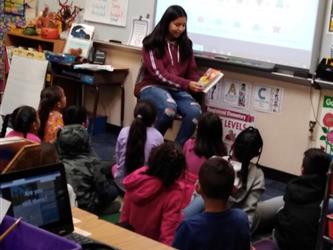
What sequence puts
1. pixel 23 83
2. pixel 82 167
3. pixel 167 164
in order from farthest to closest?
pixel 23 83 → pixel 82 167 → pixel 167 164

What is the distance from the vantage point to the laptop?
1547mm

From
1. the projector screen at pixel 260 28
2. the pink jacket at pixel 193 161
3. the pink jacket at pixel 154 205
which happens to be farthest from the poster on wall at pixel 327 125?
the pink jacket at pixel 154 205

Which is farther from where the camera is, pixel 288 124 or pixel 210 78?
pixel 210 78

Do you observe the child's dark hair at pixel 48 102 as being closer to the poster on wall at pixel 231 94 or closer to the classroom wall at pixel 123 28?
the poster on wall at pixel 231 94

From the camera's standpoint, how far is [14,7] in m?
6.11

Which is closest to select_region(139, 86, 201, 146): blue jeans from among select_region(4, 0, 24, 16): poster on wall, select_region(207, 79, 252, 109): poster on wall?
select_region(207, 79, 252, 109): poster on wall

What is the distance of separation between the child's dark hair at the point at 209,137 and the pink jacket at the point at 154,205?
62 centimetres

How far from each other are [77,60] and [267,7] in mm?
A: 1939

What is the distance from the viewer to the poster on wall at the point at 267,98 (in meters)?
4.38

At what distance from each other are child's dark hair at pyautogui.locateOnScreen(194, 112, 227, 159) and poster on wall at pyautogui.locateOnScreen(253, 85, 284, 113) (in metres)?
1.23

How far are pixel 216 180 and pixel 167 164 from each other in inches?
21.1

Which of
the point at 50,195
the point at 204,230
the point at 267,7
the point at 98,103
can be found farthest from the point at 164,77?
the point at 50,195

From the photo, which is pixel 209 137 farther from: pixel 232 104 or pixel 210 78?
pixel 232 104

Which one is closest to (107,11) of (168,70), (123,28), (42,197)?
(123,28)
